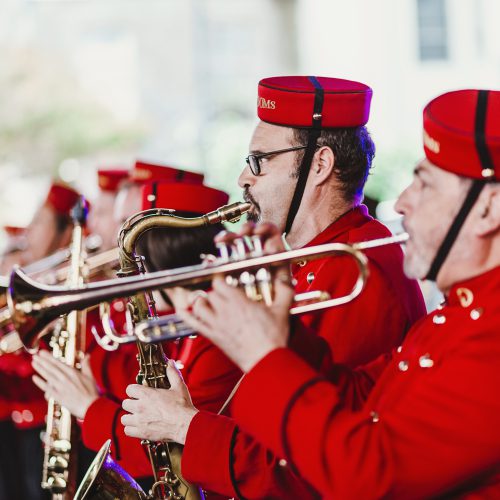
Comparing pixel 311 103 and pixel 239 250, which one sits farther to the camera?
pixel 311 103

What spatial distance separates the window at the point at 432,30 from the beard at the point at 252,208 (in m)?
19.9

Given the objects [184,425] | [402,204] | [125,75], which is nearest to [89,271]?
[184,425]

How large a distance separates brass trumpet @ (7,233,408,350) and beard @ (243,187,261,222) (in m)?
0.88

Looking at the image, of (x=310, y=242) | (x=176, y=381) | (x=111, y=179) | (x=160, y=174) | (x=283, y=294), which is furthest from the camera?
(x=111, y=179)

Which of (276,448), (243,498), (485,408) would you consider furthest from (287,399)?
(243,498)

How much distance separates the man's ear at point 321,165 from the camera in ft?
11.6

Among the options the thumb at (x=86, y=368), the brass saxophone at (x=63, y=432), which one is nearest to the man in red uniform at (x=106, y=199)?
the brass saxophone at (x=63, y=432)

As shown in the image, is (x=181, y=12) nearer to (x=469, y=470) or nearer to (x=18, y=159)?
(x=18, y=159)

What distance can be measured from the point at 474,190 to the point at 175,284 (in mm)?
808

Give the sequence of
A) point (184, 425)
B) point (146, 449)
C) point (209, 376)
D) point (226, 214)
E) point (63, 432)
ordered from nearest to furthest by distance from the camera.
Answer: point (184, 425) → point (226, 214) → point (146, 449) → point (209, 376) → point (63, 432)

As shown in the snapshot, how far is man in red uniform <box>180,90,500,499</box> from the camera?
217 centimetres

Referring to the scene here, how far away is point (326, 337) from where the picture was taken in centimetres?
308

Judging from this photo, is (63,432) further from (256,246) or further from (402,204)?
(402,204)

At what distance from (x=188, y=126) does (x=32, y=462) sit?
2197 cm
